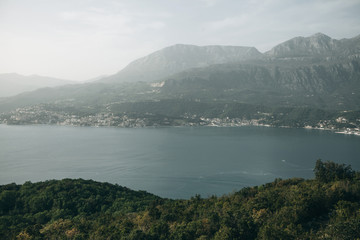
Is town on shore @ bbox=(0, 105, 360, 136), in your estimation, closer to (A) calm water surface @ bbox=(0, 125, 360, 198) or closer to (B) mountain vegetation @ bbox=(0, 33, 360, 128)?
(B) mountain vegetation @ bbox=(0, 33, 360, 128)

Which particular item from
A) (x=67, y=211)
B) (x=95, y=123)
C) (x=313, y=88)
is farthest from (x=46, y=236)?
(x=313, y=88)

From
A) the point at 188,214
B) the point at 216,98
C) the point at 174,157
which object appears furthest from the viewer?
the point at 216,98

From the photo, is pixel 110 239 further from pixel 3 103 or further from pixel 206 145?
pixel 3 103

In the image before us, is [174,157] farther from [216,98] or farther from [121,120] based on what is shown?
[216,98]

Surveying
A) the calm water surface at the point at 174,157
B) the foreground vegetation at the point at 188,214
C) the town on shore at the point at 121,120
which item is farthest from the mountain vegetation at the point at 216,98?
the foreground vegetation at the point at 188,214

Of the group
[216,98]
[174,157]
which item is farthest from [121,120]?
[216,98]

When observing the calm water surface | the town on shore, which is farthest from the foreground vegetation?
the town on shore
